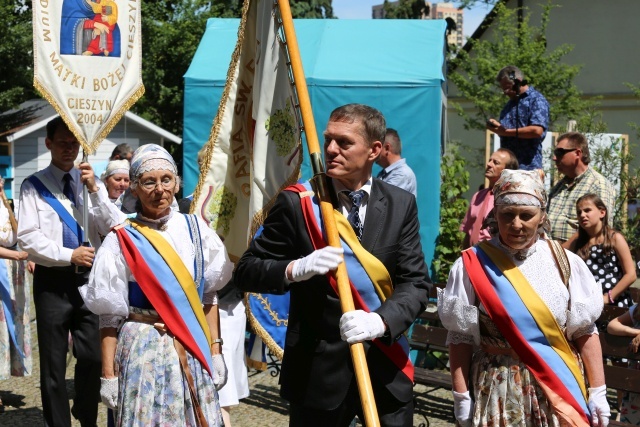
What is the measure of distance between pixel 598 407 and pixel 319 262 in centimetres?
139

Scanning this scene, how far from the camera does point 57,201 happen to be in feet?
20.3

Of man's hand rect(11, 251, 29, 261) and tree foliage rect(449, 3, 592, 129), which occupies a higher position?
tree foliage rect(449, 3, 592, 129)

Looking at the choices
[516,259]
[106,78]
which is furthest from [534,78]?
[516,259]

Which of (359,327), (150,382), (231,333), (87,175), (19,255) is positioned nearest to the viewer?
(359,327)

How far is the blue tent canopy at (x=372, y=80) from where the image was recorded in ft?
30.2

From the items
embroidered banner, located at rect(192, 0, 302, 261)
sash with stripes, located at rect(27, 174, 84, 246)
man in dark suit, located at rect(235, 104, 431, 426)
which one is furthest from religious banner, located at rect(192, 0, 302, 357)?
sash with stripes, located at rect(27, 174, 84, 246)

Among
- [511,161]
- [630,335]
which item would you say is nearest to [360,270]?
[630,335]

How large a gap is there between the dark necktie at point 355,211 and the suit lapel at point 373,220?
38mm

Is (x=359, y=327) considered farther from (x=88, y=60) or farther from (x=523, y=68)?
(x=523, y=68)

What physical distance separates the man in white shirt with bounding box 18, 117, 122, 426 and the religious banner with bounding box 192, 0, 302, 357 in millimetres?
1083

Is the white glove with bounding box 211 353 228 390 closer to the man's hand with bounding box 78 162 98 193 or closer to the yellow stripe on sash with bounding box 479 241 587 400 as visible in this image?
the yellow stripe on sash with bounding box 479 241 587 400

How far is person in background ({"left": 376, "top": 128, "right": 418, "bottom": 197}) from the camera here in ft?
25.8

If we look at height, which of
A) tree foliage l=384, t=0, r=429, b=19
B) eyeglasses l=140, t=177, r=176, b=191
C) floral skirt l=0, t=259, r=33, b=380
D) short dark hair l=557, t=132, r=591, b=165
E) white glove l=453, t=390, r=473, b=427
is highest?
tree foliage l=384, t=0, r=429, b=19

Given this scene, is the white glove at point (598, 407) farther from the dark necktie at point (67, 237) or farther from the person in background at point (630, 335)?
the dark necktie at point (67, 237)
